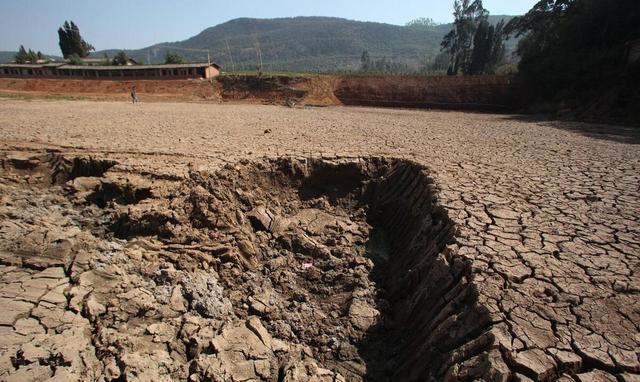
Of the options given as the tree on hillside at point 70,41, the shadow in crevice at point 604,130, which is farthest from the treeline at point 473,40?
the tree on hillside at point 70,41

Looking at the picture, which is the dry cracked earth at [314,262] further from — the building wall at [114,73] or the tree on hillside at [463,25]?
the tree on hillside at [463,25]

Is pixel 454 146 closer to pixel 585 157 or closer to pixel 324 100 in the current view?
pixel 585 157

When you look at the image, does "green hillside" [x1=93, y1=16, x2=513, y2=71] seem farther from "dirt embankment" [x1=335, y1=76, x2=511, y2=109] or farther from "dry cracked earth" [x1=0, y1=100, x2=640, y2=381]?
"dry cracked earth" [x1=0, y1=100, x2=640, y2=381]

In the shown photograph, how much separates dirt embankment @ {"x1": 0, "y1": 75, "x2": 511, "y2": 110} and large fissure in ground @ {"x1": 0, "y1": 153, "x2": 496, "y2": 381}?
17.9 metres

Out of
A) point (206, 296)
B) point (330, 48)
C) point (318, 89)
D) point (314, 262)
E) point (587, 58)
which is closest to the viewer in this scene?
point (206, 296)

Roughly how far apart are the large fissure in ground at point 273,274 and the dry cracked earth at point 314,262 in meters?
0.02

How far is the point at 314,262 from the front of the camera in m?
5.30

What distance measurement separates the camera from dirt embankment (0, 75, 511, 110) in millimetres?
22500

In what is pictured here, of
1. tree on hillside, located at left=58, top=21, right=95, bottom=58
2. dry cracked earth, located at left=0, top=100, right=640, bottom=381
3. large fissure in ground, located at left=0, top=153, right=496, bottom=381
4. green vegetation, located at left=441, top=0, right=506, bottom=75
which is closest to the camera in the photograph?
dry cracked earth, located at left=0, top=100, right=640, bottom=381

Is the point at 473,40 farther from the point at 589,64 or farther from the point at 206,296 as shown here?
the point at 206,296

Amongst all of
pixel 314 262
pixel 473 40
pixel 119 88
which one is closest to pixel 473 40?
pixel 473 40

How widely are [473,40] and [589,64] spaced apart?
964 inches

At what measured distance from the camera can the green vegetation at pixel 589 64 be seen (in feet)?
→ 45.2

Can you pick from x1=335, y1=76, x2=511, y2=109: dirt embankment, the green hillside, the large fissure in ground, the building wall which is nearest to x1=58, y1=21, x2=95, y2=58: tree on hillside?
the building wall
